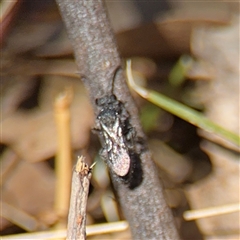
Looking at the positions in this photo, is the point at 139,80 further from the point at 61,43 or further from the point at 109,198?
the point at 109,198

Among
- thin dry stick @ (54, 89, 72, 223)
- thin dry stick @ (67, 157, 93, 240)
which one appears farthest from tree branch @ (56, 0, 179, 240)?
thin dry stick @ (54, 89, 72, 223)

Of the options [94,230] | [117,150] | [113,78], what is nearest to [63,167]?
[94,230]

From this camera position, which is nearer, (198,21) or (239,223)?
(239,223)

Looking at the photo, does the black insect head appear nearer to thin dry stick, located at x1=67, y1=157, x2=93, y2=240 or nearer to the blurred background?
thin dry stick, located at x1=67, y1=157, x2=93, y2=240

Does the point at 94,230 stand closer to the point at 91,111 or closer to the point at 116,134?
the point at 116,134

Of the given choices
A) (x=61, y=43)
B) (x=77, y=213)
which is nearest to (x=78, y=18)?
(x=77, y=213)

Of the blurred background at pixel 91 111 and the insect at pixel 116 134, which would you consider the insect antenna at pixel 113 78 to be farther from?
the blurred background at pixel 91 111

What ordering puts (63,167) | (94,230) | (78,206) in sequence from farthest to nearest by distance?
(63,167) < (94,230) < (78,206)
